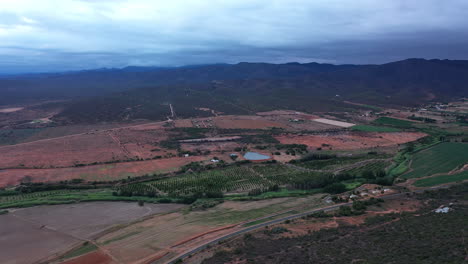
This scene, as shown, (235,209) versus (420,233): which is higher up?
(420,233)

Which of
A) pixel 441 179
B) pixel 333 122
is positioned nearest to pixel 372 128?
pixel 333 122

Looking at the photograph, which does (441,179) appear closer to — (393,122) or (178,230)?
(178,230)

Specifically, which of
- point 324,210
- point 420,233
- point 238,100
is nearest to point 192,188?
point 324,210

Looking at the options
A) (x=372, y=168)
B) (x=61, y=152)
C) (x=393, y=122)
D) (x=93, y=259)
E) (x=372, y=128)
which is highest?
(x=393, y=122)

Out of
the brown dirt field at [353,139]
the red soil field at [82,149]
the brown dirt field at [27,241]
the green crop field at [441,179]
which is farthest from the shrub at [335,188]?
the red soil field at [82,149]

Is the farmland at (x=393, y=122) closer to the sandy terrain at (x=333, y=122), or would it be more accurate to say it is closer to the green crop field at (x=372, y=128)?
the green crop field at (x=372, y=128)

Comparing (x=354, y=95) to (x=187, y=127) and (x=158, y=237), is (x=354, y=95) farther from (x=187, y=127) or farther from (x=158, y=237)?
(x=158, y=237)
